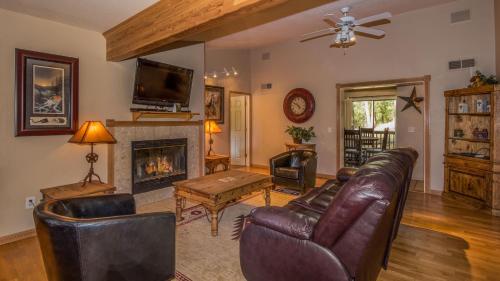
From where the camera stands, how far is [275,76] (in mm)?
7172

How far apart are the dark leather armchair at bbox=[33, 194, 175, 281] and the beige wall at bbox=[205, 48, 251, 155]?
5.10 meters

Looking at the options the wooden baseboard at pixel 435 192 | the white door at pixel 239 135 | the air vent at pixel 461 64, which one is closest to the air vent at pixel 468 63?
the air vent at pixel 461 64

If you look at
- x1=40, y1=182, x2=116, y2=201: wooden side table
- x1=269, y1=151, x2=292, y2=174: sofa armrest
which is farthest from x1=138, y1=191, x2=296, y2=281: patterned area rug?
x1=269, y1=151, x2=292, y2=174: sofa armrest

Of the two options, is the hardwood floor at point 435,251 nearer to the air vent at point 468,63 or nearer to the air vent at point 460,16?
the air vent at point 468,63

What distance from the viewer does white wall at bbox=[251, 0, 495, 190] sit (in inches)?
183

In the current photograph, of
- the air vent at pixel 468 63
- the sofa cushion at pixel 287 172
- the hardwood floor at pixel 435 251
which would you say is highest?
the air vent at pixel 468 63

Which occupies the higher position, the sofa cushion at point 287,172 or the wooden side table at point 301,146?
the wooden side table at point 301,146

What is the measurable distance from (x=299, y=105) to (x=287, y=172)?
241 cm

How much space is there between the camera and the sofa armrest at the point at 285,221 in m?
1.76

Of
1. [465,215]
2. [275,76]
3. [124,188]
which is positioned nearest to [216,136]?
[275,76]

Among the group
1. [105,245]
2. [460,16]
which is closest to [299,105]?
[460,16]

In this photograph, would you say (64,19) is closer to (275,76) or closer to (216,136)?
(216,136)

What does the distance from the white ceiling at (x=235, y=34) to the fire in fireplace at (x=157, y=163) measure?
70.7 inches

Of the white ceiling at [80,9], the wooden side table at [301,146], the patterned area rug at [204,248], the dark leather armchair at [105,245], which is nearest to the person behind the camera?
the dark leather armchair at [105,245]
